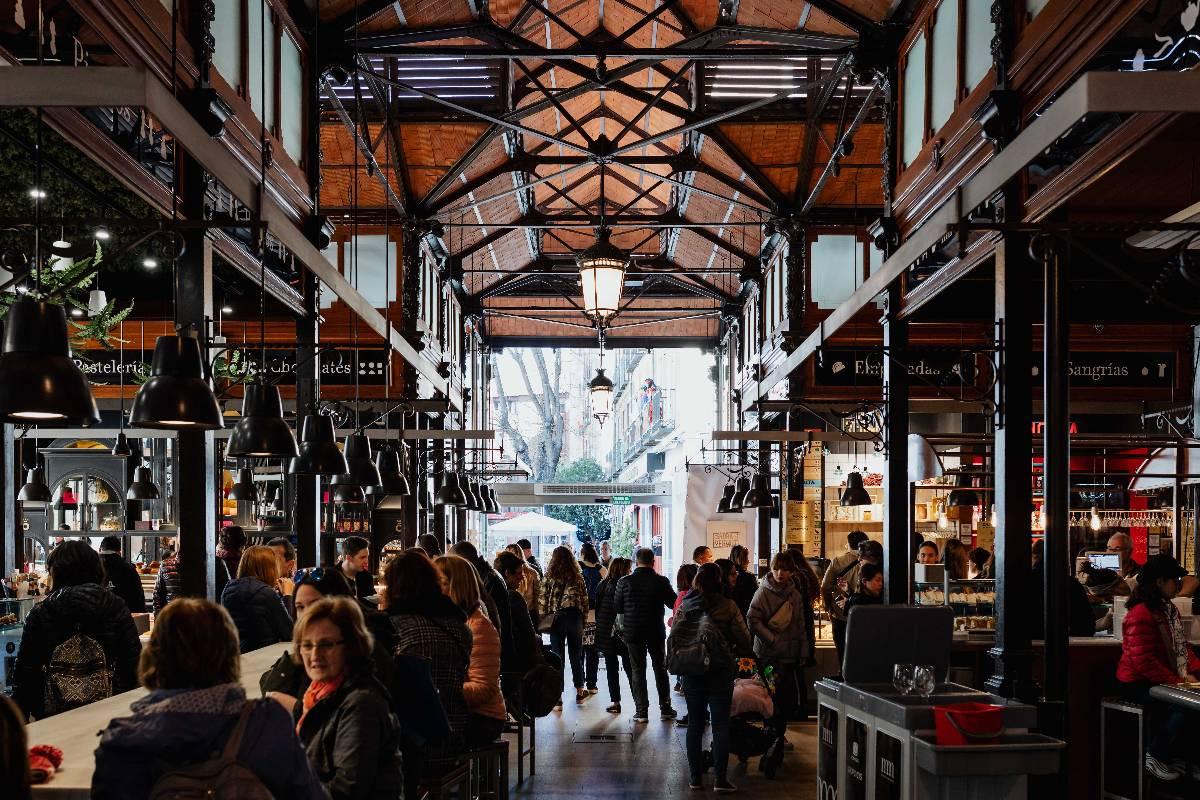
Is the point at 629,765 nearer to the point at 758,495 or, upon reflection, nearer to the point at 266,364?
the point at 266,364

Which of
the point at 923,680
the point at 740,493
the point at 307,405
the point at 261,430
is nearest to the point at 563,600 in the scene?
the point at 307,405

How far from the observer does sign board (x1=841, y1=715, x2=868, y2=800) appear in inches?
271

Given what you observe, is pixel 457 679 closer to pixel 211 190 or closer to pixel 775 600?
pixel 211 190

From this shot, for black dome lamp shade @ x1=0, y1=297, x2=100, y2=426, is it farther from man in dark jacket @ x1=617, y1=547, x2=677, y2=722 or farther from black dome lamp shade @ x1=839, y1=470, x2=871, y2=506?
black dome lamp shade @ x1=839, y1=470, x2=871, y2=506

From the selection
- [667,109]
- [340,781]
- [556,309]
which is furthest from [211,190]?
[556,309]

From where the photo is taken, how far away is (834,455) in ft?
64.2

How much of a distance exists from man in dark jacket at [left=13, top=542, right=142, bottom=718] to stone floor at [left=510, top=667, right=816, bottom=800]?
3307 millimetres

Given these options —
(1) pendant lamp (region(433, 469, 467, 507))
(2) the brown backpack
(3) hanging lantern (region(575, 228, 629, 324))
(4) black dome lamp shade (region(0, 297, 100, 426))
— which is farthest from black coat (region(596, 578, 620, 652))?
(2) the brown backpack

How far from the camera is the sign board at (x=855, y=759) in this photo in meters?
6.87

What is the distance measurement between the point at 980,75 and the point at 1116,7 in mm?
1978

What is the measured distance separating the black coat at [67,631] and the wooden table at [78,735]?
10.0 inches

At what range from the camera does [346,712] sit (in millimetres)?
4117

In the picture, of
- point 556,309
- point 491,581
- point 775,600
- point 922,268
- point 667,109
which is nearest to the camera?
point 491,581

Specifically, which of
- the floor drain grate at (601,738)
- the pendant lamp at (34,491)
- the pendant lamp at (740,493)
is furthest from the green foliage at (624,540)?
the floor drain grate at (601,738)
